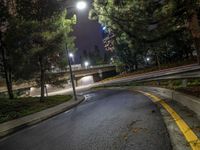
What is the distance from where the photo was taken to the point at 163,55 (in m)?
68.2

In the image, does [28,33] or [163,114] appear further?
[28,33]

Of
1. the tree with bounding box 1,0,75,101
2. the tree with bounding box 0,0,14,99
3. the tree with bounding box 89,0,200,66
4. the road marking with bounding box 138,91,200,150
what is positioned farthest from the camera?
the tree with bounding box 0,0,14,99

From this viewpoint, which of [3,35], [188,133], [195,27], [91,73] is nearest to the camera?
[188,133]

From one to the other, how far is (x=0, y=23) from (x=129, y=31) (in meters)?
18.9

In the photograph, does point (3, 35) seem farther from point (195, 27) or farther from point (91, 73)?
point (91, 73)

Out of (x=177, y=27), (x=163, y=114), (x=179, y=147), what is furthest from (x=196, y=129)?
(x=177, y=27)

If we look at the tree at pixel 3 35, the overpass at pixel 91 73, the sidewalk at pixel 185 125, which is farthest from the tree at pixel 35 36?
the overpass at pixel 91 73

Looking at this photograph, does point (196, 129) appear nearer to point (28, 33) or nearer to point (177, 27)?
point (177, 27)

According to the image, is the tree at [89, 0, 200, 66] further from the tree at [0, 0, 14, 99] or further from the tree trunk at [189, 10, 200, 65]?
the tree at [0, 0, 14, 99]

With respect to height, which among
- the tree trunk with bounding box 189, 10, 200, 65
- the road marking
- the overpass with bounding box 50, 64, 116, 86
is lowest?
the road marking

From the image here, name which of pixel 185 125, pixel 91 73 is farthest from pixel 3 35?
pixel 91 73

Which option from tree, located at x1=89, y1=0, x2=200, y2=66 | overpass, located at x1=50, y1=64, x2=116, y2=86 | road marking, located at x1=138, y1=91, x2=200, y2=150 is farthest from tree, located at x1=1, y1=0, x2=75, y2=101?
overpass, located at x1=50, y1=64, x2=116, y2=86

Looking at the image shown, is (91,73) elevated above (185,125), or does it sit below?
above

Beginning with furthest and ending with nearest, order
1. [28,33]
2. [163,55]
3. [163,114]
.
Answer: [163,55]
[28,33]
[163,114]
